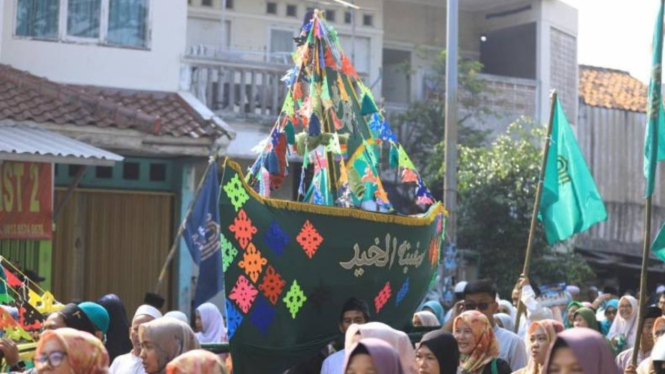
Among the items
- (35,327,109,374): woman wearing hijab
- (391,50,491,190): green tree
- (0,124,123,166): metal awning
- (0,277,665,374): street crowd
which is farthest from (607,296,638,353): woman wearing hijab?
(391,50,491,190): green tree

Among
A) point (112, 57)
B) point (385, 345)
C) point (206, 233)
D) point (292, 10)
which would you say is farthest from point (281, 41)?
point (385, 345)

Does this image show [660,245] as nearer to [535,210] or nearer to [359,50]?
[535,210]

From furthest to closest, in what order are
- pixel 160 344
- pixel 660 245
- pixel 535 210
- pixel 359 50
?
pixel 359 50, pixel 535 210, pixel 660 245, pixel 160 344

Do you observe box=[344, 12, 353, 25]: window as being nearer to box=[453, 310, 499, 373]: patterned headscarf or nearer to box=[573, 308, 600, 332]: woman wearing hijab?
box=[573, 308, 600, 332]: woman wearing hijab

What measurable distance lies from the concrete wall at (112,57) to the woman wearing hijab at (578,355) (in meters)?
12.1

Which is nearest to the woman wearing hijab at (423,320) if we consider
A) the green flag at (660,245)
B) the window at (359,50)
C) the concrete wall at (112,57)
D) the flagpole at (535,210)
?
the flagpole at (535,210)

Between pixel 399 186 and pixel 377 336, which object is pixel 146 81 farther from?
pixel 377 336

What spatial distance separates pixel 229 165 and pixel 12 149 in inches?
222

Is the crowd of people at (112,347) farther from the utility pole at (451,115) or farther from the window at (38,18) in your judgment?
the window at (38,18)

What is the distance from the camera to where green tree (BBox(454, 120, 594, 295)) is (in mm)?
21922

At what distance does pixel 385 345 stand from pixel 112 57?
11971 millimetres

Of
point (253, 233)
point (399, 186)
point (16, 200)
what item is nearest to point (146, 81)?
point (16, 200)

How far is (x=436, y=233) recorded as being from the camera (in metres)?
12.1

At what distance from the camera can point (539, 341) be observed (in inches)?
317
